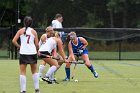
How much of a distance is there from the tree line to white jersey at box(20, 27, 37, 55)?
113 feet

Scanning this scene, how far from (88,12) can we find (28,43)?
36469mm

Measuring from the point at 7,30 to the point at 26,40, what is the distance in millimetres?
18080

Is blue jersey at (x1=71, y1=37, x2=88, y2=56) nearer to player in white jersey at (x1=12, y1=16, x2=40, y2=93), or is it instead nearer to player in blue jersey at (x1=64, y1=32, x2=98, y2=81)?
player in blue jersey at (x1=64, y1=32, x2=98, y2=81)

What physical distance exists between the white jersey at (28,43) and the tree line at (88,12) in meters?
34.6

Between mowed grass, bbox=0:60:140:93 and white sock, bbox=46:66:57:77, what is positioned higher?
white sock, bbox=46:66:57:77

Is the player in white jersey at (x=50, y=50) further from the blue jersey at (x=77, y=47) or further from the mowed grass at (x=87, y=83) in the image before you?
the blue jersey at (x=77, y=47)

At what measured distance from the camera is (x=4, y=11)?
51.2 metres

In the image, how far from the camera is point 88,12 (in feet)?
162

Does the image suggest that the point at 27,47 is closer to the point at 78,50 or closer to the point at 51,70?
the point at 51,70

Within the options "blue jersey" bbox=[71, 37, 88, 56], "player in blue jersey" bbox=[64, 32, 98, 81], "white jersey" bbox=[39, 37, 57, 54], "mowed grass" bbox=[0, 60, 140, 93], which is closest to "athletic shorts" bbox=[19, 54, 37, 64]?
"mowed grass" bbox=[0, 60, 140, 93]

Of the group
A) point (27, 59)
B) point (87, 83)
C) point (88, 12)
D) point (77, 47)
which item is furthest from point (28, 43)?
point (88, 12)

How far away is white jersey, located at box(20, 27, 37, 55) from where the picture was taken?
→ 43.3ft

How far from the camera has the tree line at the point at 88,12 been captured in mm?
48219


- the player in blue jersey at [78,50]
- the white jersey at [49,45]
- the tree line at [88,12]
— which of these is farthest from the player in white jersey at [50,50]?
the tree line at [88,12]
